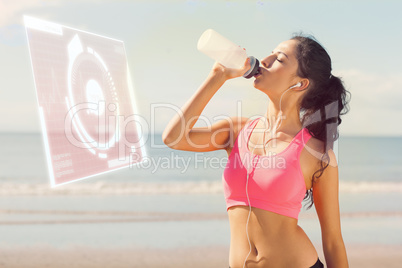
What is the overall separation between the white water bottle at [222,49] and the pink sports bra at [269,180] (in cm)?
47

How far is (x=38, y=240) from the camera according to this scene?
6656 mm

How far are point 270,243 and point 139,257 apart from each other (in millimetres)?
4307

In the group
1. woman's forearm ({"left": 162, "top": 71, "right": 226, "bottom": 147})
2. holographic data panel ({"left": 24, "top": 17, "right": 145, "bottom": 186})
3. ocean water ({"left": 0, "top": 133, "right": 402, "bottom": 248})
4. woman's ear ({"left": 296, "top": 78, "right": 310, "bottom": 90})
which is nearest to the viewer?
holographic data panel ({"left": 24, "top": 17, "right": 145, "bottom": 186})

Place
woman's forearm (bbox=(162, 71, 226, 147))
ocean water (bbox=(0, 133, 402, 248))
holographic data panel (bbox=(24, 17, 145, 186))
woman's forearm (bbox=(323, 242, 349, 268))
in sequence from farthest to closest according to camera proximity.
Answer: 1. ocean water (bbox=(0, 133, 402, 248))
2. woman's forearm (bbox=(323, 242, 349, 268))
3. woman's forearm (bbox=(162, 71, 226, 147))
4. holographic data panel (bbox=(24, 17, 145, 186))

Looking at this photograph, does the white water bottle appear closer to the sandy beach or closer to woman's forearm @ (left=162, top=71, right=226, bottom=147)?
woman's forearm @ (left=162, top=71, right=226, bottom=147)

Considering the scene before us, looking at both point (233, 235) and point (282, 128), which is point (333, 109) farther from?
point (233, 235)

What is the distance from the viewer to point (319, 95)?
2447mm

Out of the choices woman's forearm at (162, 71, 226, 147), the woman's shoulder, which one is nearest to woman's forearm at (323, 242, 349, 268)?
the woman's shoulder

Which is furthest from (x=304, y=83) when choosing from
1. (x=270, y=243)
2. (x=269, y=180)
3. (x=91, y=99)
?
(x=91, y=99)

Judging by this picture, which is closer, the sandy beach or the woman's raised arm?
the woman's raised arm

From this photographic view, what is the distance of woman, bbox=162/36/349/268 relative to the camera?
2.13m

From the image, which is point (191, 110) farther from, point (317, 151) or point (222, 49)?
point (317, 151)

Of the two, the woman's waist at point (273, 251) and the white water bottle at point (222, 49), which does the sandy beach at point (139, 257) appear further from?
the white water bottle at point (222, 49)

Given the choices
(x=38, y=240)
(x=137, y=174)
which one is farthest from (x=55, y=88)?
(x=137, y=174)
